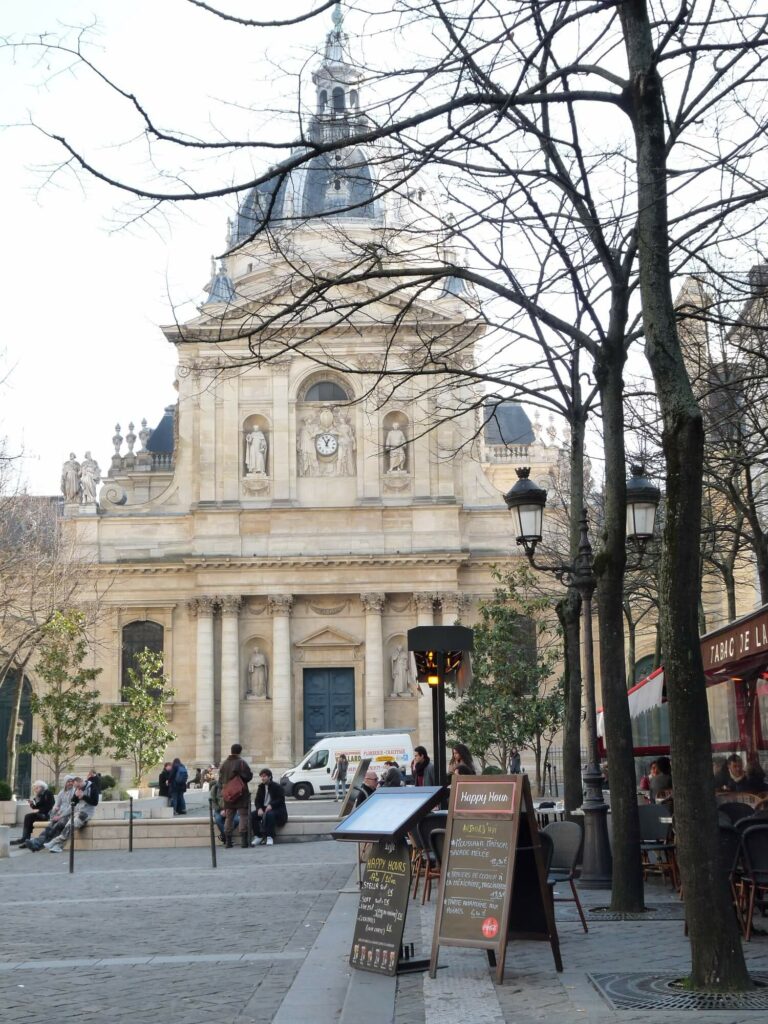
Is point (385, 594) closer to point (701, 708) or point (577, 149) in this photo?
point (577, 149)

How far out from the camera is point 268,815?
2495 centimetres

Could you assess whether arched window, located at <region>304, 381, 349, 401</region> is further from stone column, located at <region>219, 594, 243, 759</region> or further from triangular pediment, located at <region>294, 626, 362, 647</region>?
triangular pediment, located at <region>294, 626, 362, 647</region>

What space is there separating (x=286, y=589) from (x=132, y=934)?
37769 mm

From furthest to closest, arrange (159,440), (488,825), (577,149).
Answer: (159,440) → (577,149) → (488,825)

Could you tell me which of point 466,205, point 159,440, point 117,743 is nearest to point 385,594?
point 117,743

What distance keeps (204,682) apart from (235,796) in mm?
24856

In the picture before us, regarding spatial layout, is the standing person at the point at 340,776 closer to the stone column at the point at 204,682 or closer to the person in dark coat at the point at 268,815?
the stone column at the point at 204,682

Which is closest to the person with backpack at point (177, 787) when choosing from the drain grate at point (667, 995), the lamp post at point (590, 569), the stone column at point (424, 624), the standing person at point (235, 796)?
the standing person at point (235, 796)

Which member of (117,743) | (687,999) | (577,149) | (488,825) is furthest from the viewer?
(117,743)

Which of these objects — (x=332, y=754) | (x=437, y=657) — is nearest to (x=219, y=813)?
(x=437, y=657)

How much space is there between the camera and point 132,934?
12.0 meters

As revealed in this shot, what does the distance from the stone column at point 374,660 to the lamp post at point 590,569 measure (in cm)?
3204

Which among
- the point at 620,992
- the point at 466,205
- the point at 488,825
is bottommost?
the point at 620,992

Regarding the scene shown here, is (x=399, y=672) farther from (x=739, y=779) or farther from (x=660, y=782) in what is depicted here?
(x=739, y=779)
